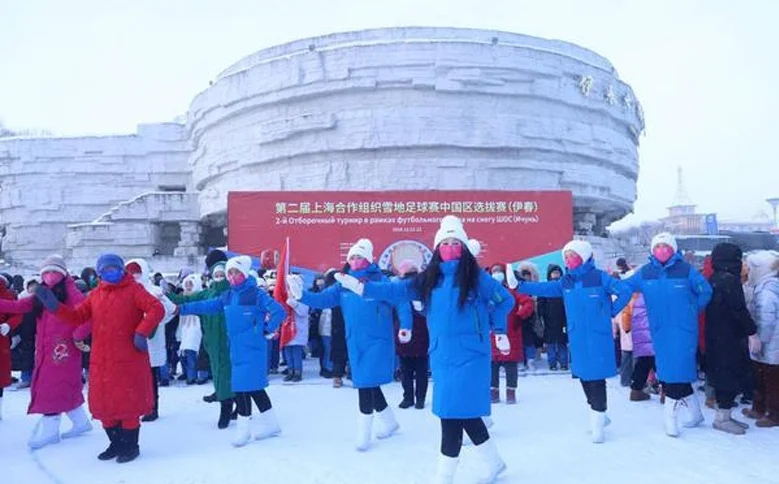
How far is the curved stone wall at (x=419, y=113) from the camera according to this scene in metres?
17.4

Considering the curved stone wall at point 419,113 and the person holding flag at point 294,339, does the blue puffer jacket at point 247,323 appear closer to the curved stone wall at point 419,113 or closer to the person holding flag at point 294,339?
the person holding flag at point 294,339

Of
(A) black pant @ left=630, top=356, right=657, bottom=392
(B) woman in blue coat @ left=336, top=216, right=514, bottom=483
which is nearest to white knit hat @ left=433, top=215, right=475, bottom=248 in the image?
(B) woman in blue coat @ left=336, top=216, right=514, bottom=483

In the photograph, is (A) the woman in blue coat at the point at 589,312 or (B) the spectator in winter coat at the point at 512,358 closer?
(A) the woman in blue coat at the point at 589,312

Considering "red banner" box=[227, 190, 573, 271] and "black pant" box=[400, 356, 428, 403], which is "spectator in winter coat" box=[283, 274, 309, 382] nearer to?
"black pant" box=[400, 356, 428, 403]

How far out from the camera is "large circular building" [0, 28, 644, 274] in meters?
17.4

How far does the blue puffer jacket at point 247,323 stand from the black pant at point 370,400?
0.84 m

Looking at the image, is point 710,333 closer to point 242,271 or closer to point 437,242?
point 437,242

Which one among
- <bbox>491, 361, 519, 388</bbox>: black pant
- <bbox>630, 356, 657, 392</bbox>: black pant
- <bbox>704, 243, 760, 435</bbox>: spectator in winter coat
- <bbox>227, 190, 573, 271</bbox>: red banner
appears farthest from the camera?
<bbox>227, 190, 573, 271</bbox>: red banner

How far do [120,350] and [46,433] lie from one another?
47.6 inches

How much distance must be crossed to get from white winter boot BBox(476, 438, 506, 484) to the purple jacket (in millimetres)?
2992

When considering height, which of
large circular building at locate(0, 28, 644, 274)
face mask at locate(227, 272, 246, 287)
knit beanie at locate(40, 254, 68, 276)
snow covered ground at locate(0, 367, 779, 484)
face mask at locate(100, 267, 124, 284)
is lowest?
snow covered ground at locate(0, 367, 779, 484)

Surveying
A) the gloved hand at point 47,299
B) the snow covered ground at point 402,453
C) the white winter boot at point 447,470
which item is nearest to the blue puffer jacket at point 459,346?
the white winter boot at point 447,470

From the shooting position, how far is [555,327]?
8156 mm

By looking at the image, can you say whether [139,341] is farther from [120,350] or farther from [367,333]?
[367,333]
